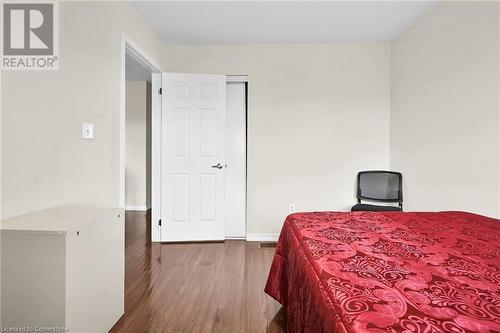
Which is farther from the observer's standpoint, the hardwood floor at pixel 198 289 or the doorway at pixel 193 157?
the doorway at pixel 193 157

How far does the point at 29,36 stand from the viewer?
1863 millimetres

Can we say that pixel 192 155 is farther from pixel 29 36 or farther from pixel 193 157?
pixel 29 36

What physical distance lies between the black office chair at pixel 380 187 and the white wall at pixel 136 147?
13.3ft

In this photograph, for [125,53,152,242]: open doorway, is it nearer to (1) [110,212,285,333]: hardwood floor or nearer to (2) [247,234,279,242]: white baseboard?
(1) [110,212,285,333]: hardwood floor

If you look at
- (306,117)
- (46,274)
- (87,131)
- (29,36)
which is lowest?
(46,274)

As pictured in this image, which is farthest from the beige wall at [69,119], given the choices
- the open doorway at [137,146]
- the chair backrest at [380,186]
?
the open doorway at [137,146]

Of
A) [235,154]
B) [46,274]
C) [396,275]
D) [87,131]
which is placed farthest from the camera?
[235,154]

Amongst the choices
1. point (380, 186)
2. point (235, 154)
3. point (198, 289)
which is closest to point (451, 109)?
point (380, 186)

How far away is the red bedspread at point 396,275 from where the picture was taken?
615 mm

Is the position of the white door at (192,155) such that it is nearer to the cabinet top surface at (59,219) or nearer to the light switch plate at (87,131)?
the light switch plate at (87,131)

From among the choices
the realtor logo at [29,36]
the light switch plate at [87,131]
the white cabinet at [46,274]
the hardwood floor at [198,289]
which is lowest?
the hardwood floor at [198,289]

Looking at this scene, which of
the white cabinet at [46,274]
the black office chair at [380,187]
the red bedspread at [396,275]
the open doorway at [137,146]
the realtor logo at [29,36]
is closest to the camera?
the red bedspread at [396,275]

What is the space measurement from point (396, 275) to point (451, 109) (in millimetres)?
2092

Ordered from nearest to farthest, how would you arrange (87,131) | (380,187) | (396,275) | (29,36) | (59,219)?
(396,275) < (59,219) < (29,36) < (87,131) < (380,187)
